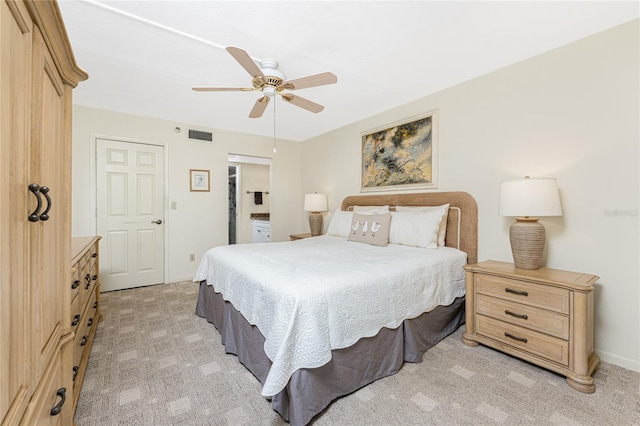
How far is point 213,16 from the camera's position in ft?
Result: 6.07

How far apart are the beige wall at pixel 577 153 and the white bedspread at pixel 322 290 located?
774mm

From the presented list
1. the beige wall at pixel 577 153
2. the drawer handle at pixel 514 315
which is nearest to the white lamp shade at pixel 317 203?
the beige wall at pixel 577 153

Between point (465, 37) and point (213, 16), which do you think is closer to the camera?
point (213, 16)

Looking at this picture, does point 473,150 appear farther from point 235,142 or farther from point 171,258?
point 171,258

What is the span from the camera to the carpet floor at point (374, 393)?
4.95ft

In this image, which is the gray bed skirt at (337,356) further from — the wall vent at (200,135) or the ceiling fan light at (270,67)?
the wall vent at (200,135)

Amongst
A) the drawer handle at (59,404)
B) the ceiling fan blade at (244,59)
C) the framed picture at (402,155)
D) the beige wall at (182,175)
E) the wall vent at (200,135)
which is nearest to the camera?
the drawer handle at (59,404)

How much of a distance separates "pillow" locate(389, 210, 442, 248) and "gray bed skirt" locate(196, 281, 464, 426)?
60 cm

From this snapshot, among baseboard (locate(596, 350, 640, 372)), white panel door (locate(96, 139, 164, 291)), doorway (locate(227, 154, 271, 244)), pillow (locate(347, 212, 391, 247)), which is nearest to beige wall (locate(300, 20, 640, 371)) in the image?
baseboard (locate(596, 350, 640, 372))

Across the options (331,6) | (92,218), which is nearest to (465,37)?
(331,6)

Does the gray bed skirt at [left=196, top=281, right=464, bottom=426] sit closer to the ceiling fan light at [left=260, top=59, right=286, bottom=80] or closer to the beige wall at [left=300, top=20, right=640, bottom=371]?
the beige wall at [left=300, top=20, right=640, bottom=371]

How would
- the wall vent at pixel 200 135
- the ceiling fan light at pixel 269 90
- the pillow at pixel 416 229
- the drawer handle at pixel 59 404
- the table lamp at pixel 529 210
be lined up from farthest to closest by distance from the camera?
the wall vent at pixel 200 135 → the pillow at pixel 416 229 → the ceiling fan light at pixel 269 90 → the table lamp at pixel 529 210 → the drawer handle at pixel 59 404

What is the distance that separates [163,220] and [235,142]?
→ 5.41ft

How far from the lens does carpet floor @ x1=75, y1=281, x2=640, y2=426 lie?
151 cm
